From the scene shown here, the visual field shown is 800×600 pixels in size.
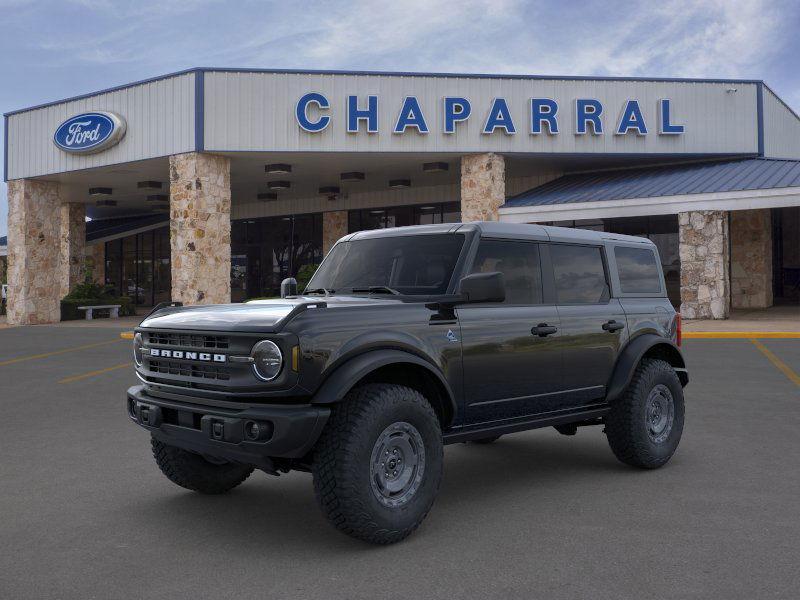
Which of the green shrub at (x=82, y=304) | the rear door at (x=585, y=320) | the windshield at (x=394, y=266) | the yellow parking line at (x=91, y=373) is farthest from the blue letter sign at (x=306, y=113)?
the rear door at (x=585, y=320)

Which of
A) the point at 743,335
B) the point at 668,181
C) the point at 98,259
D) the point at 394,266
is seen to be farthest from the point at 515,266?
the point at 98,259

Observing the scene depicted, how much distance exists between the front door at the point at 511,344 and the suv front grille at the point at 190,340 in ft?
4.99

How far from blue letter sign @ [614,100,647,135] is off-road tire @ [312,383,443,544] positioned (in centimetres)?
2172

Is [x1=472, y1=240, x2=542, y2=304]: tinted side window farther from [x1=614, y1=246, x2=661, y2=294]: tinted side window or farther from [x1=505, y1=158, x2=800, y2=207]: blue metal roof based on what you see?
[x1=505, y1=158, x2=800, y2=207]: blue metal roof

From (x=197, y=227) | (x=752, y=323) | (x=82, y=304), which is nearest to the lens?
(x=752, y=323)

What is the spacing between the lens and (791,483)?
18.3ft

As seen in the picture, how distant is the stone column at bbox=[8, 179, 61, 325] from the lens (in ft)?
90.7

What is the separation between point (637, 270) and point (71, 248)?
105 feet

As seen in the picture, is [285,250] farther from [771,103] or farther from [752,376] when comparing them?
[752,376]

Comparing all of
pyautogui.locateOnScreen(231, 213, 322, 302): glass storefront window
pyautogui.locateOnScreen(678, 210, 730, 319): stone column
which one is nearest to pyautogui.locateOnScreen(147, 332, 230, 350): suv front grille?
pyautogui.locateOnScreen(678, 210, 730, 319): stone column

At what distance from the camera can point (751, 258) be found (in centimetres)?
2819

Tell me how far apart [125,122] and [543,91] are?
13138mm

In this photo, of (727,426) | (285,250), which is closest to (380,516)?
(727,426)

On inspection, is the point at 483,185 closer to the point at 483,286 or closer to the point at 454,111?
the point at 454,111
